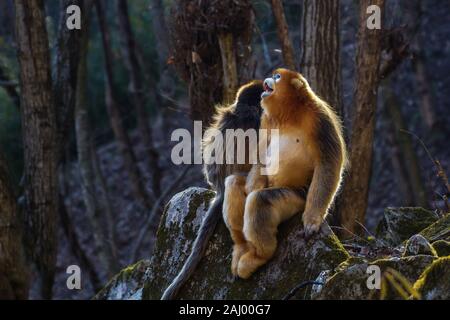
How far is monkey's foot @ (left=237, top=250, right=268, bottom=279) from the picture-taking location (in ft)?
20.4

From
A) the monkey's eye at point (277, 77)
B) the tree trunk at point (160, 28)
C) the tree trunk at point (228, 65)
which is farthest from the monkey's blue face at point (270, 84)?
the tree trunk at point (160, 28)

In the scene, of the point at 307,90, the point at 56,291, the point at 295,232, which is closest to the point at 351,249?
the point at 295,232

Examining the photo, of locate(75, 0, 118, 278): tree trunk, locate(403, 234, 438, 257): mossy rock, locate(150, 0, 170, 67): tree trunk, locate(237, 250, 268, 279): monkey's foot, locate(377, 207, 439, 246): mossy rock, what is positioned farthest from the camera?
locate(150, 0, 170, 67): tree trunk

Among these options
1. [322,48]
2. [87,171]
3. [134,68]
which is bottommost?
[87,171]

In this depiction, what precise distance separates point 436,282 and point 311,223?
1.43 m

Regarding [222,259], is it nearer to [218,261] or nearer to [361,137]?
[218,261]

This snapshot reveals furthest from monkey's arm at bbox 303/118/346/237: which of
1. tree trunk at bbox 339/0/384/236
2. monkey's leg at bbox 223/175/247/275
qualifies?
tree trunk at bbox 339/0/384/236

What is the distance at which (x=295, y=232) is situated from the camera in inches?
244

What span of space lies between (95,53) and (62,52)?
9818mm

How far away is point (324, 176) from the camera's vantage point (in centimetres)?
610

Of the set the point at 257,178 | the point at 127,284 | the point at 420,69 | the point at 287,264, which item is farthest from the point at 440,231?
the point at 420,69

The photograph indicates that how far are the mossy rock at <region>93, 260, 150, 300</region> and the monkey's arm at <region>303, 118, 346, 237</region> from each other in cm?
251

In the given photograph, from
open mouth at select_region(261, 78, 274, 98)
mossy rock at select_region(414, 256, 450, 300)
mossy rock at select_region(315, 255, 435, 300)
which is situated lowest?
mossy rock at select_region(315, 255, 435, 300)

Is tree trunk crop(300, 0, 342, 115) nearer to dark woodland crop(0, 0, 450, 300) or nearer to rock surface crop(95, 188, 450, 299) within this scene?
dark woodland crop(0, 0, 450, 300)
